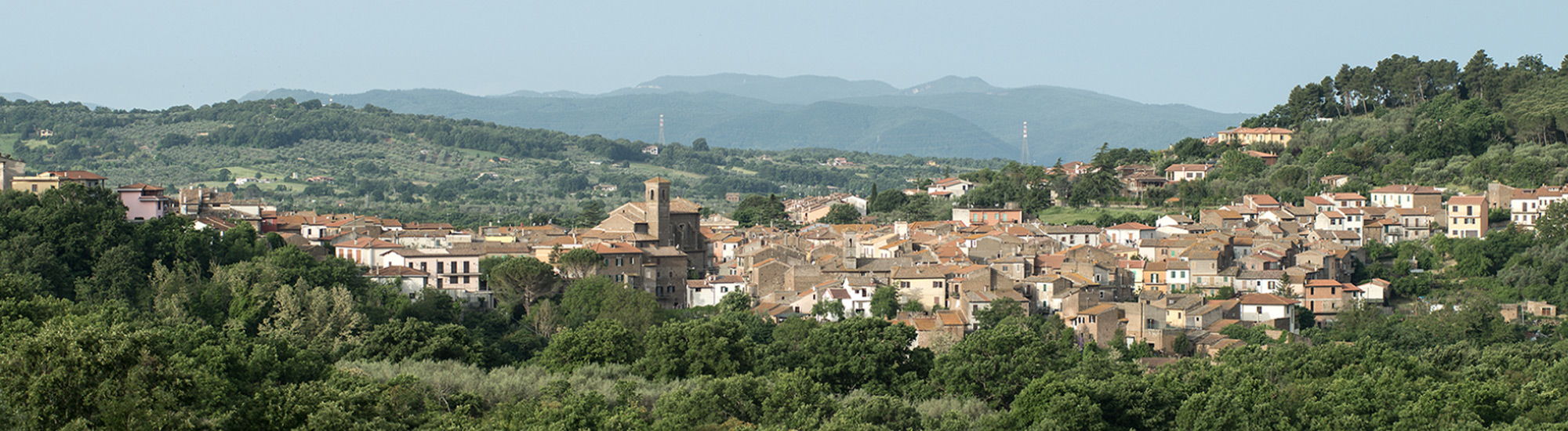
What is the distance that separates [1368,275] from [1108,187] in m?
19.5

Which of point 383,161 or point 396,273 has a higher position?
point 383,161

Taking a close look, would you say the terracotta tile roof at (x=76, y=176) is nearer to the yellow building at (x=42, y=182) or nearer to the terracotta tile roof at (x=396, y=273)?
the yellow building at (x=42, y=182)

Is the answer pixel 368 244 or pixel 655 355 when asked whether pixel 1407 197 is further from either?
pixel 368 244

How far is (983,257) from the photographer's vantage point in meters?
51.4

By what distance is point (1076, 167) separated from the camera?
266ft

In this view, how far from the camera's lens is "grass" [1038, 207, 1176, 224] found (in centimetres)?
6419

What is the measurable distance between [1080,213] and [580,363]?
37096 mm

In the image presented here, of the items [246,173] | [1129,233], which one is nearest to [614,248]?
[1129,233]

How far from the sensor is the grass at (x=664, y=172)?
164 meters

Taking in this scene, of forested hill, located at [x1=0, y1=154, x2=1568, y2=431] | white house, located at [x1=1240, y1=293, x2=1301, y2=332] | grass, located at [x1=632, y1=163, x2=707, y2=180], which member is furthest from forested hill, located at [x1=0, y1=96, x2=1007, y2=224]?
white house, located at [x1=1240, y1=293, x2=1301, y2=332]

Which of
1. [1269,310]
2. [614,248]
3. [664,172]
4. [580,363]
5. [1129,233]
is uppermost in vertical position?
[664,172]

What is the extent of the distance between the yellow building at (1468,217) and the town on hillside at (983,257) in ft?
0.17

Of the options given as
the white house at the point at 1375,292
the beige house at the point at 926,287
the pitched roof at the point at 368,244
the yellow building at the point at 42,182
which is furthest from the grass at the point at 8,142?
the white house at the point at 1375,292

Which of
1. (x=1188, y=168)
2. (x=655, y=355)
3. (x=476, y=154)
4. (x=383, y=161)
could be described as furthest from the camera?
(x=476, y=154)
